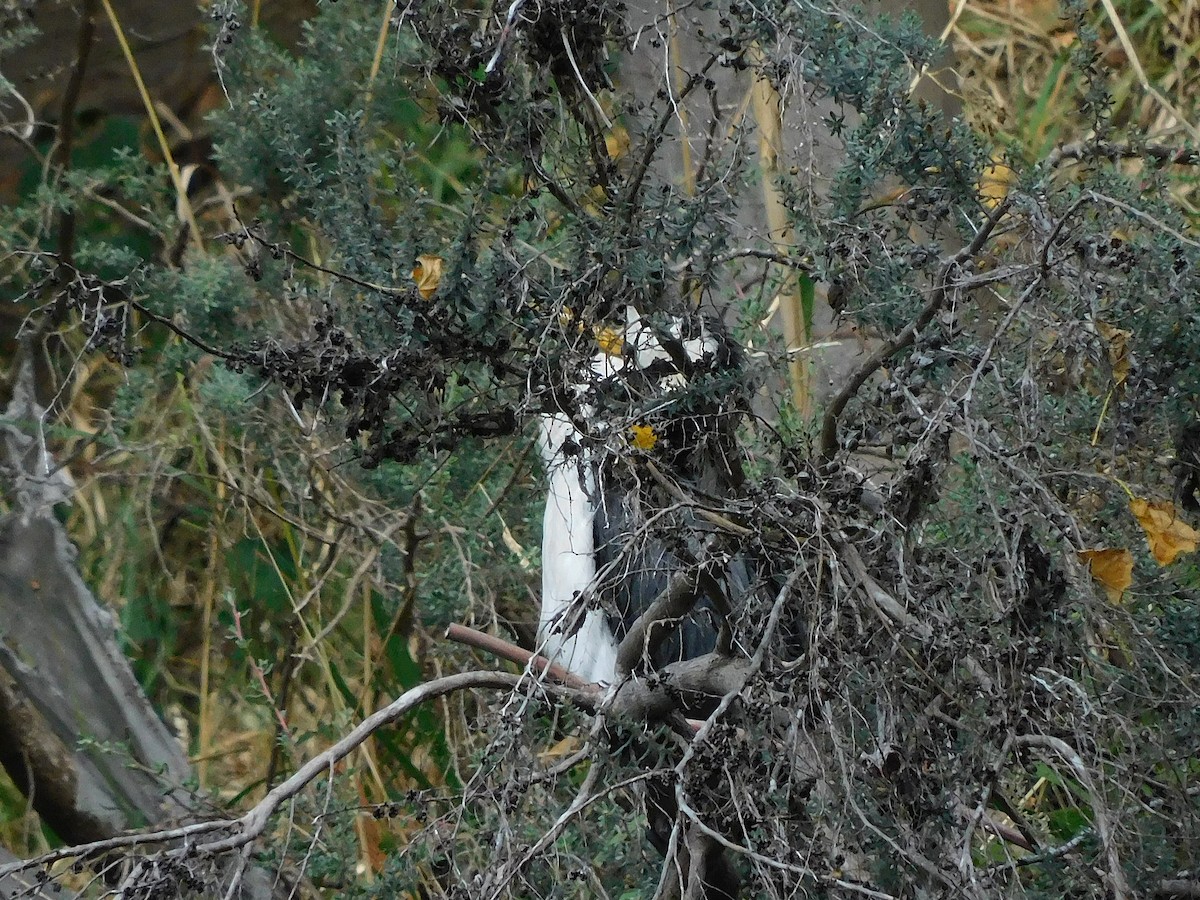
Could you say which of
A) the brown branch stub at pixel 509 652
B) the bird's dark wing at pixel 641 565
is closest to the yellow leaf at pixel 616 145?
the bird's dark wing at pixel 641 565

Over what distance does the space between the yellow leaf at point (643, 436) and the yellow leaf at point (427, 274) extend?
21 cm

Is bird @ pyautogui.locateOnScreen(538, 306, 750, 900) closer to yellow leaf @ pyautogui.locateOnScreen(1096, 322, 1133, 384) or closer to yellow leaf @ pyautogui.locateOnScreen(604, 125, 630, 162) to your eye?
yellow leaf @ pyautogui.locateOnScreen(604, 125, 630, 162)

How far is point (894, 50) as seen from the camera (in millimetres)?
1032

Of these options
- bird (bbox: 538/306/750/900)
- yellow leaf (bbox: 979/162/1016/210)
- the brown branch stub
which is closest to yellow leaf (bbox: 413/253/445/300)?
bird (bbox: 538/306/750/900)

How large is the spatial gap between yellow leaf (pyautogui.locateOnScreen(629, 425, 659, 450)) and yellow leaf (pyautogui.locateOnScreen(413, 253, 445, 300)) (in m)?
0.21

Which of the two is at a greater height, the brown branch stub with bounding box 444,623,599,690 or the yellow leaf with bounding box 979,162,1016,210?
the yellow leaf with bounding box 979,162,1016,210

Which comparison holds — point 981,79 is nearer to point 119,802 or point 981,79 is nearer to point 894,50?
point 894,50

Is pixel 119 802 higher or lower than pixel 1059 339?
lower

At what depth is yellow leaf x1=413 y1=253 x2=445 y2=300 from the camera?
1.04 metres

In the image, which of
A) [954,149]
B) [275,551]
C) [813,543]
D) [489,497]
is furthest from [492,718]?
[275,551]

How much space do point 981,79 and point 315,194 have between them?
2.50 meters

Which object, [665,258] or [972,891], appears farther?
[665,258]

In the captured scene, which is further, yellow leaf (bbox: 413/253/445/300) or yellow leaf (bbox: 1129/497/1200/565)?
yellow leaf (bbox: 413/253/445/300)

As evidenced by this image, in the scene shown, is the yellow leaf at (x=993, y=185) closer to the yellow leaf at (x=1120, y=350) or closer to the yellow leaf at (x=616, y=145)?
the yellow leaf at (x=1120, y=350)
